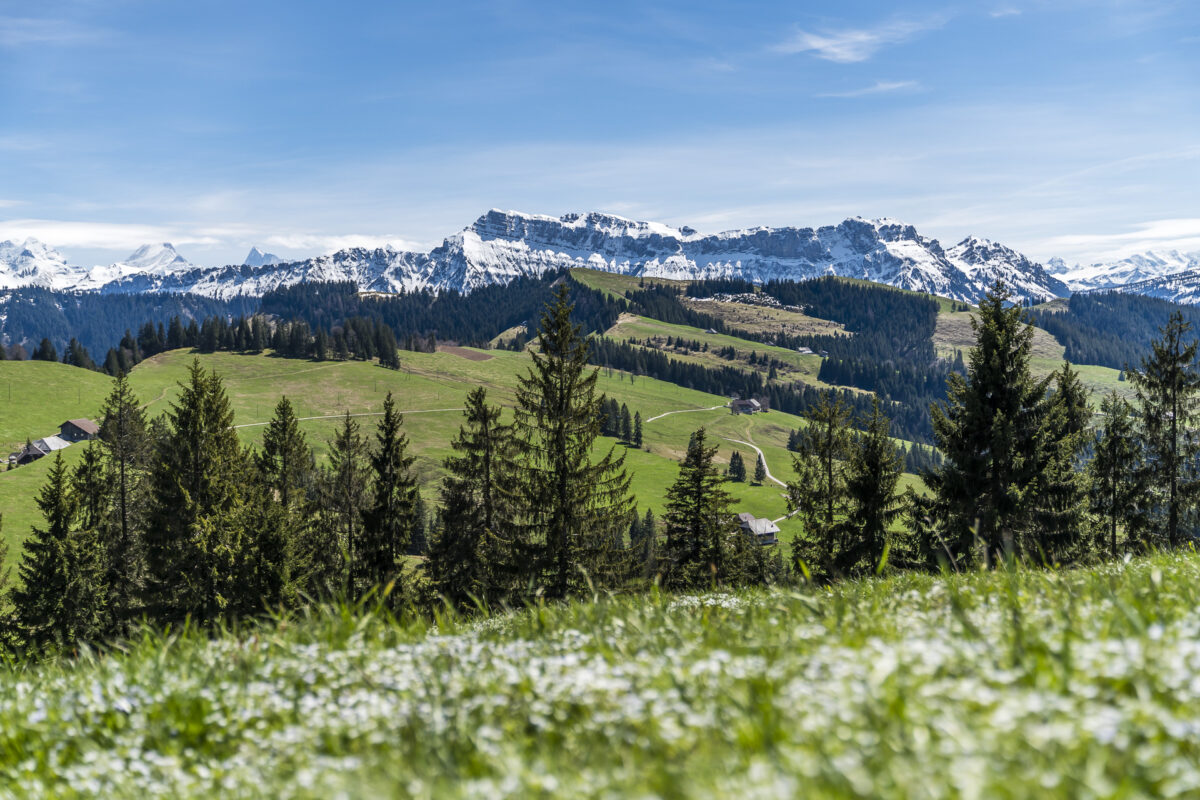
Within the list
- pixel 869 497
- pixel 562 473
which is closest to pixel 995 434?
pixel 869 497

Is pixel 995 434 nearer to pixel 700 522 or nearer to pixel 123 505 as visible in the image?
pixel 700 522

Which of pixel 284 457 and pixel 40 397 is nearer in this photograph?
pixel 284 457

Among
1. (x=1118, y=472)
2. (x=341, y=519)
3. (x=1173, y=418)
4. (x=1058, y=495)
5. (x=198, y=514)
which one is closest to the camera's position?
(x=1058, y=495)

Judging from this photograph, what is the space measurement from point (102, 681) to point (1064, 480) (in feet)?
141

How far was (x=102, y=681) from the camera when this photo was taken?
5.77 metres

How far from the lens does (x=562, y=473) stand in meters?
37.4

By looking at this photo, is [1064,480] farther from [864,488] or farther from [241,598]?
[241,598]

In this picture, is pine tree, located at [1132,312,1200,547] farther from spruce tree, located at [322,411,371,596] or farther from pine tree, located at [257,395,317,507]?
pine tree, located at [257,395,317,507]

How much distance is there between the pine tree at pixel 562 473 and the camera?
37219 mm

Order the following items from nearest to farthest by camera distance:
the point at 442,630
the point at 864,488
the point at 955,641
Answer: the point at 955,641
the point at 442,630
the point at 864,488

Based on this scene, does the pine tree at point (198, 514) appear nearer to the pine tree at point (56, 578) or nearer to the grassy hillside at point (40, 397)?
the pine tree at point (56, 578)

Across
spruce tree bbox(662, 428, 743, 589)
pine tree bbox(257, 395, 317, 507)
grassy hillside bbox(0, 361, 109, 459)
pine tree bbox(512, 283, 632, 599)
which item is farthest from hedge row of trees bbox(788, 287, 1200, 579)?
grassy hillside bbox(0, 361, 109, 459)

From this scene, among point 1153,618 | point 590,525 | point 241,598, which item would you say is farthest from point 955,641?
point 241,598

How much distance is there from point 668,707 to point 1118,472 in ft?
179
